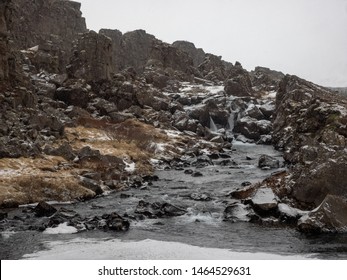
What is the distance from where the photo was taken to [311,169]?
29203mm

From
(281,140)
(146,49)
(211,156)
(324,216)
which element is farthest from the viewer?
(146,49)

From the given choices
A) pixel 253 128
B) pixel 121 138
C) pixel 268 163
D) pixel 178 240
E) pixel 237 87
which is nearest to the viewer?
pixel 178 240

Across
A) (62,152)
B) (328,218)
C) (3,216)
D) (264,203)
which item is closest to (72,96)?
(62,152)

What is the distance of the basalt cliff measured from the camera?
29266 millimetres

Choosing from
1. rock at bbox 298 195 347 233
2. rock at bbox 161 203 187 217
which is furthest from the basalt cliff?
rock at bbox 161 203 187 217

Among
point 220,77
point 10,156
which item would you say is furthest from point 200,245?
point 220,77

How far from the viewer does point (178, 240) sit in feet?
74.4

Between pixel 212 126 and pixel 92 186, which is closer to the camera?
pixel 92 186

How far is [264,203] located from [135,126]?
42810mm

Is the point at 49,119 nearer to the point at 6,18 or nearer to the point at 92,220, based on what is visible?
the point at 6,18

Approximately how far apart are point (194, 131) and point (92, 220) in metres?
52.5

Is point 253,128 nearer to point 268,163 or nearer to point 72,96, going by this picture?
point 268,163

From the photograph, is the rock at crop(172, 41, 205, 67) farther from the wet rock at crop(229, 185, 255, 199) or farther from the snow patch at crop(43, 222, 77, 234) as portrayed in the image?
the snow patch at crop(43, 222, 77, 234)
